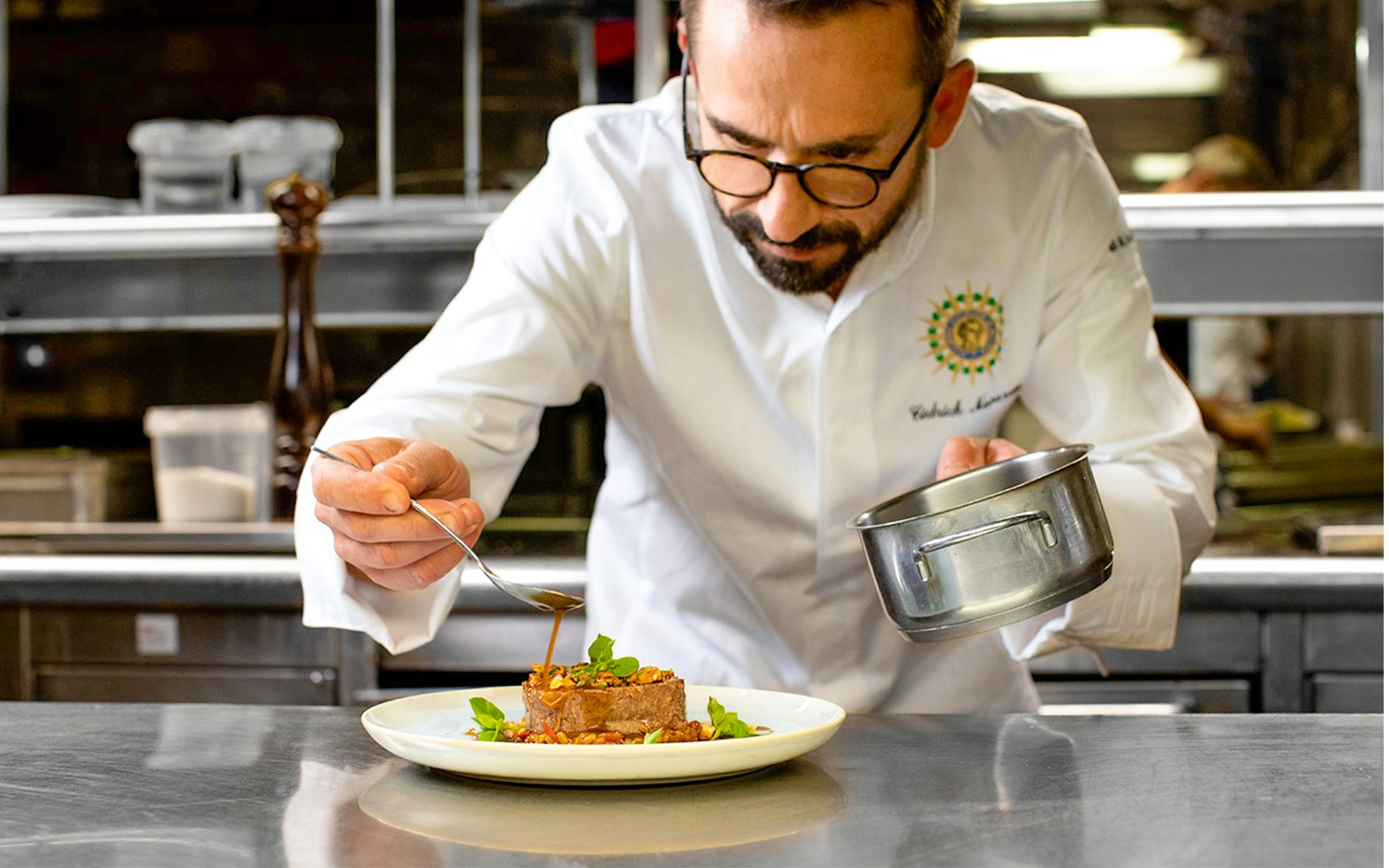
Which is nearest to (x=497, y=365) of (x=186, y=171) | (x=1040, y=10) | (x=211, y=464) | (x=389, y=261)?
(x=389, y=261)

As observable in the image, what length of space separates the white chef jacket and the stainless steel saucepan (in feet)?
1.57

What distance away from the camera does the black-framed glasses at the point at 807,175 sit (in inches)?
54.2

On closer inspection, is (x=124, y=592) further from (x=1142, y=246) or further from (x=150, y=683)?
(x=1142, y=246)

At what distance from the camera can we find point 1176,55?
183 inches

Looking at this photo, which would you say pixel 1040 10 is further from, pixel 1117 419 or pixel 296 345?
pixel 1117 419

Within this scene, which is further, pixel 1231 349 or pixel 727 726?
pixel 1231 349

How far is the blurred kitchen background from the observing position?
2.69 m

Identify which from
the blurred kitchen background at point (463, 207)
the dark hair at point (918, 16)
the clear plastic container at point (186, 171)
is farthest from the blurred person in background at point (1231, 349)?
the clear plastic container at point (186, 171)

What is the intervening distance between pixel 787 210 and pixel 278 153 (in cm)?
173

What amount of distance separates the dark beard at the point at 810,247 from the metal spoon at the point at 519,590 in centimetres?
Answer: 43

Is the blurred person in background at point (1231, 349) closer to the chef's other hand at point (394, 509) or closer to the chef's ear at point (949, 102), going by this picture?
the chef's ear at point (949, 102)

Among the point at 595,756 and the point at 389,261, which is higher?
the point at 389,261

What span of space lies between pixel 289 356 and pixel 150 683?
24.2 inches

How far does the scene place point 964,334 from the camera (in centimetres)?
168
